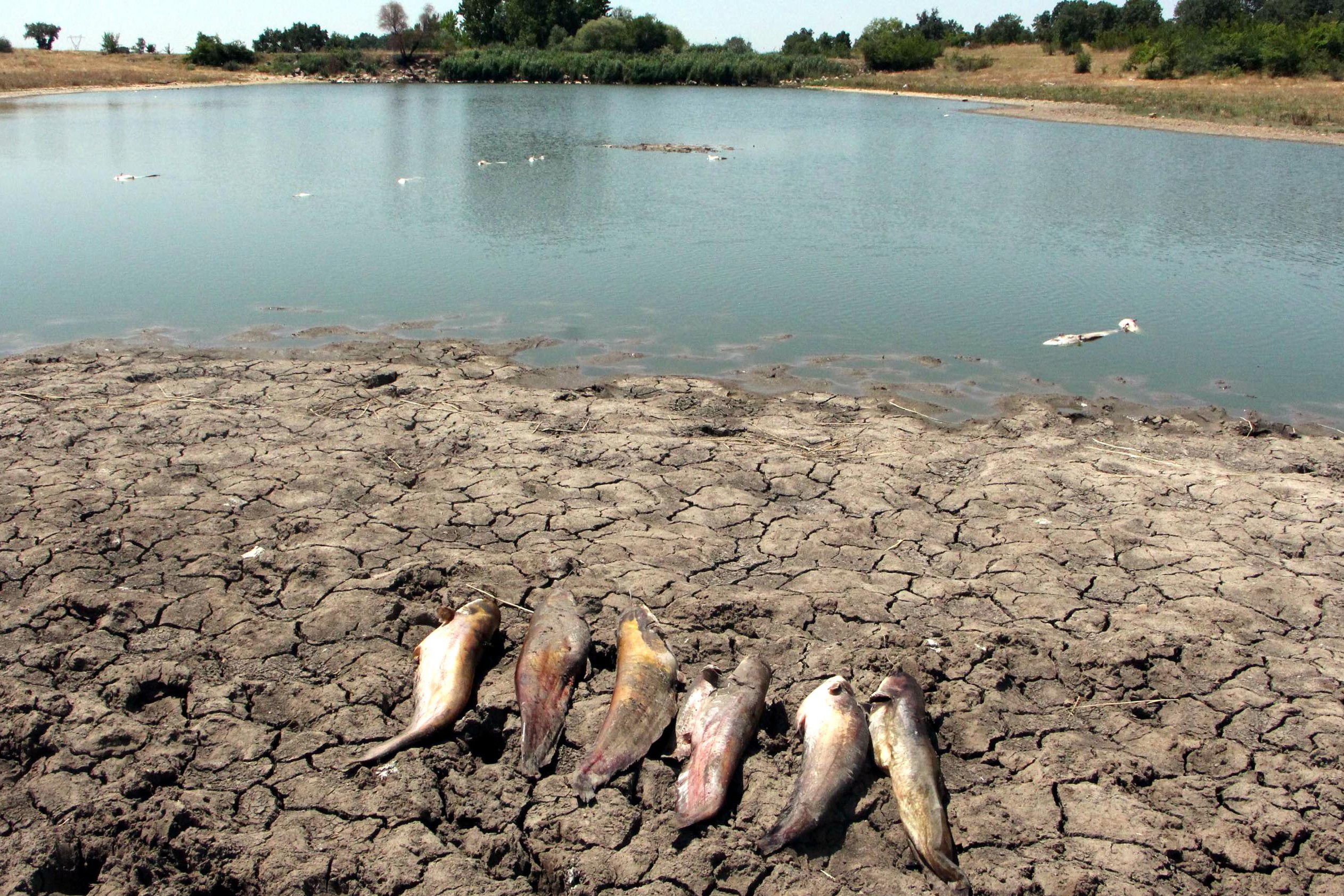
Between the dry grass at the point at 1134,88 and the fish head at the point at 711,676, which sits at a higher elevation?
the dry grass at the point at 1134,88

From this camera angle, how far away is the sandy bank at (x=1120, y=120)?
28.6m

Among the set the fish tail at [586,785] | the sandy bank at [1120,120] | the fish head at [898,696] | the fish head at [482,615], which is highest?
the sandy bank at [1120,120]

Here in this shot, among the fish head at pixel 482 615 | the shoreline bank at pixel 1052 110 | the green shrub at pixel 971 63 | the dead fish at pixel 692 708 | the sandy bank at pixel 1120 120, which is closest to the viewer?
the dead fish at pixel 692 708

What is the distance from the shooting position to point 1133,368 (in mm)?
9750

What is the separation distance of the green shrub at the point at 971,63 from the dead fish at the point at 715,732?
63.6m

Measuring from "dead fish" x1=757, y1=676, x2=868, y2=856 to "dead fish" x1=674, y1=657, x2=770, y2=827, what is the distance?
0.73 ft

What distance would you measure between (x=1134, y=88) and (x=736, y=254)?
130 feet

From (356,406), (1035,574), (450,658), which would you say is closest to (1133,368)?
(1035,574)

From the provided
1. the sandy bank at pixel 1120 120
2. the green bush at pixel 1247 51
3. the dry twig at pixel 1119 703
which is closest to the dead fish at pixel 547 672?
the dry twig at pixel 1119 703

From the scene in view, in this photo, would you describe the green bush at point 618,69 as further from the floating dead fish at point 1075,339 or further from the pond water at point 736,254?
the floating dead fish at point 1075,339

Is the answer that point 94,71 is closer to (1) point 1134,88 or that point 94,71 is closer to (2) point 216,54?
(2) point 216,54

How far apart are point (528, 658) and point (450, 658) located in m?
0.34

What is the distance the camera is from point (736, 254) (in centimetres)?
1409

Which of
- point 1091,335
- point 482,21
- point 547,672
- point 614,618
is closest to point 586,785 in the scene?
point 547,672
